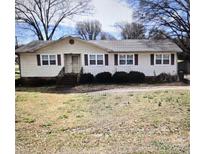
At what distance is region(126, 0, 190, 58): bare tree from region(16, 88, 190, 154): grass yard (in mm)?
404

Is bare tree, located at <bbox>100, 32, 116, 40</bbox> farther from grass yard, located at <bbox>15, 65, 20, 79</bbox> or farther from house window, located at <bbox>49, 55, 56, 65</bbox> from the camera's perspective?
grass yard, located at <bbox>15, 65, 20, 79</bbox>

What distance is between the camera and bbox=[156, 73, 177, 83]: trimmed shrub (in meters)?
2.28

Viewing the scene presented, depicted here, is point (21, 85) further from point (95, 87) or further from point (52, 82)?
point (95, 87)

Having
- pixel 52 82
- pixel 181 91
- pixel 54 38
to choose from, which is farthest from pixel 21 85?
pixel 181 91

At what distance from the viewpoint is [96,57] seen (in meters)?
2.26

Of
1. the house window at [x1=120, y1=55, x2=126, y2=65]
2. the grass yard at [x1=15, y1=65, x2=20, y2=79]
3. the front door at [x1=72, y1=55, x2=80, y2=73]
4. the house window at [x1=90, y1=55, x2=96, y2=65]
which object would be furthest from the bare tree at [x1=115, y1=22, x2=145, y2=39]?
the grass yard at [x1=15, y1=65, x2=20, y2=79]

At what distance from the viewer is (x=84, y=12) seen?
2240mm

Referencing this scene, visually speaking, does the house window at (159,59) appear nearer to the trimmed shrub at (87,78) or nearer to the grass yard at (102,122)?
the grass yard at (102,122)

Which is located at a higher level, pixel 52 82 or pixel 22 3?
pixel 22 3

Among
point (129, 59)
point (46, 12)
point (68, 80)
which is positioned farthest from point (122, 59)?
point (46, 12)

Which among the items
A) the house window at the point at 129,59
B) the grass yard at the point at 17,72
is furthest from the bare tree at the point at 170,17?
the grass yard at the point at 17,72

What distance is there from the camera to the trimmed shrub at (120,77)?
228cm

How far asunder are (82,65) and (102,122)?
447 millimetres
